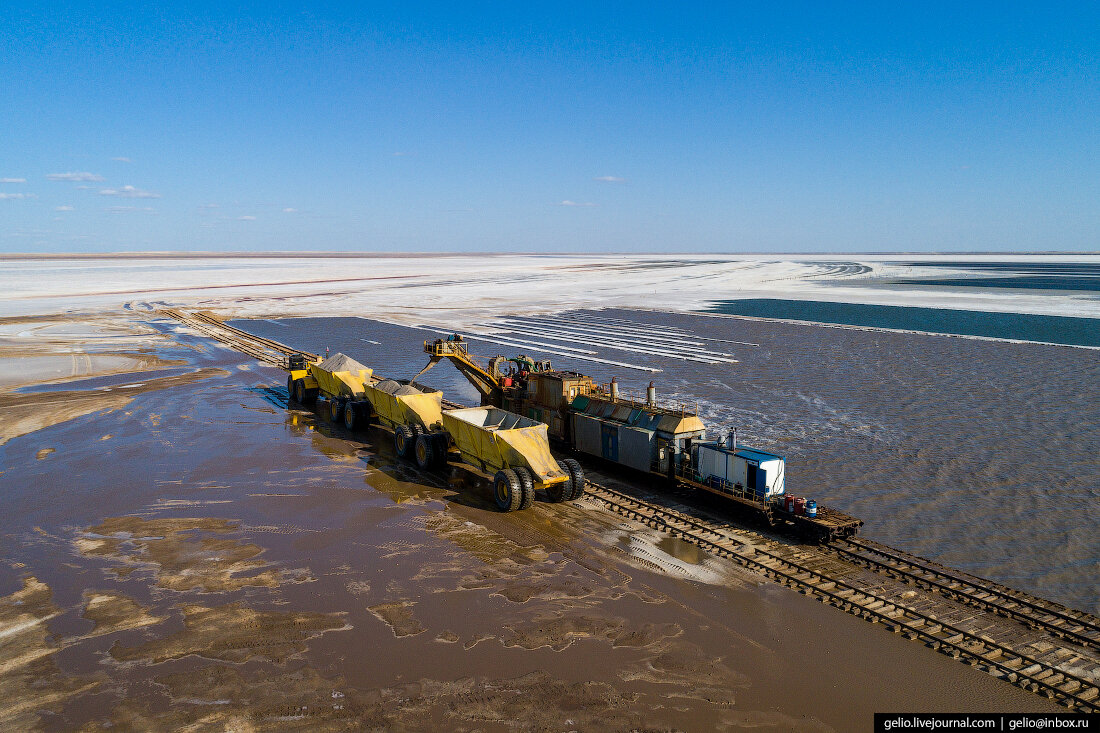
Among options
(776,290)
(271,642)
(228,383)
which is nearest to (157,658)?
(271,642)

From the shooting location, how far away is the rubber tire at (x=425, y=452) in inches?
899

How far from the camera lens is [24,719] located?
1058 cm

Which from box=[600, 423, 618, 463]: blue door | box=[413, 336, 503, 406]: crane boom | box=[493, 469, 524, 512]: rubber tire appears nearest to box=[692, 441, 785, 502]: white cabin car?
box=[600, 423, 618, 463]: blue door

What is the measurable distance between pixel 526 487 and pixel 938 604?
397 inches

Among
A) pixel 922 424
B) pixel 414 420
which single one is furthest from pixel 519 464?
pixel 922 424

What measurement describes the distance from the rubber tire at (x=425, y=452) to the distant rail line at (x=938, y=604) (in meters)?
7.38

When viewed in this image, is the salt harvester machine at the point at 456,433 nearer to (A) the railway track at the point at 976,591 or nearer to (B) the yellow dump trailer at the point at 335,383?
(B) the yellow dump trailer at the point at 335,383

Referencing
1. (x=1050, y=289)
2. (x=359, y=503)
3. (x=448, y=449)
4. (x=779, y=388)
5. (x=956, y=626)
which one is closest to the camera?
(x=956, y=626)

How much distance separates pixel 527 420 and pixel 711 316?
167 feet

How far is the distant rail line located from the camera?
464 inches

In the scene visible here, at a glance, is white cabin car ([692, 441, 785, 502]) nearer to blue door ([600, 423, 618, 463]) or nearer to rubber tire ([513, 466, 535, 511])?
blue door ([600, 423, 618, 463])

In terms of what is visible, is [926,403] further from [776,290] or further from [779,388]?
[776,290]

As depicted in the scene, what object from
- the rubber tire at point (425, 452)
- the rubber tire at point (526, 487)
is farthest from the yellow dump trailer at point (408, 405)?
the rubber tire at point (526, 487)

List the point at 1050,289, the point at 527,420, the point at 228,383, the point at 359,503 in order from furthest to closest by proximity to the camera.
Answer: the point at 1050,289
the point at 228,383
the point at 527,420
the point at 359,503
